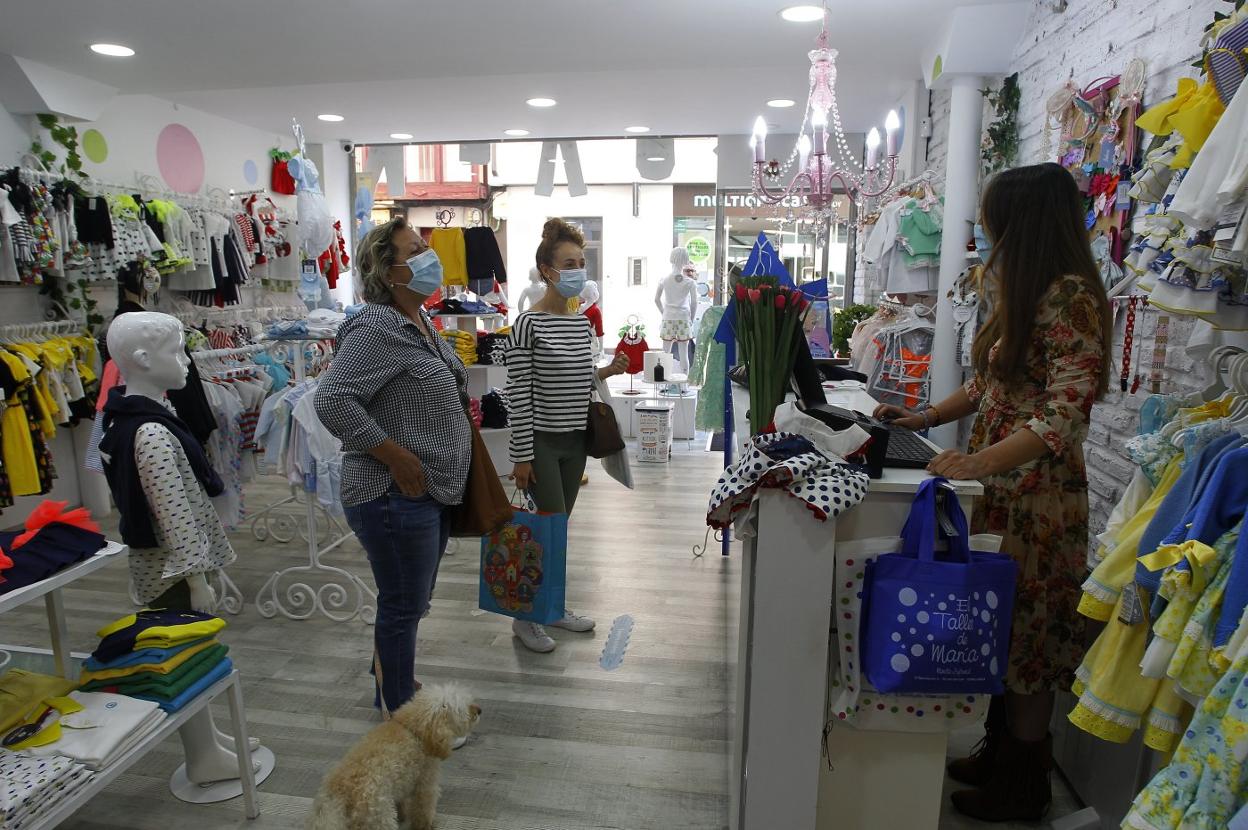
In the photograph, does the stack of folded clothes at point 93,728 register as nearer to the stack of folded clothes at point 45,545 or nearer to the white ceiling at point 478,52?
the stack of folded clothes at point 45,545

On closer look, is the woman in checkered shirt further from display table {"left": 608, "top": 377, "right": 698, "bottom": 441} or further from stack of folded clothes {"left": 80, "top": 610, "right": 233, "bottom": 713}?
display table {"left": 608, "top": 377, "right": 698, "bottom": 441}

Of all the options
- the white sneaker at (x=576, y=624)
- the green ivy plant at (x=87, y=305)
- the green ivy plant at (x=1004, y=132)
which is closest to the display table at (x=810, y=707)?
the white sneaker at (x=576, y=624)

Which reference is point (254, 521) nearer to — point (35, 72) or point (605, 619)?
point (605, 619)

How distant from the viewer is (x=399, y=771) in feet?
6.09

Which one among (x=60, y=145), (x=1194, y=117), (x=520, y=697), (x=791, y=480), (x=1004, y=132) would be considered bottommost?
(x=520, y=697)

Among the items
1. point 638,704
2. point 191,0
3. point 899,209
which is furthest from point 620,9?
point 638,704

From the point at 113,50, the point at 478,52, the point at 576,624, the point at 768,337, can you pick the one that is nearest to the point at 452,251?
the point at 478,52

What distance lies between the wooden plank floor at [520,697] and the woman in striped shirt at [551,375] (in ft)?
2.32

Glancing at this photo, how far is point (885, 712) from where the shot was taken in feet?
5.09

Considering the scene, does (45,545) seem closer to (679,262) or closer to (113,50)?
(113,50)

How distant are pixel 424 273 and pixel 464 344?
304cm

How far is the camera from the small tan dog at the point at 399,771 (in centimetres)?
178

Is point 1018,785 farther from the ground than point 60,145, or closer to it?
closer to it

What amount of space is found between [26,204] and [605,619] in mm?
4064
